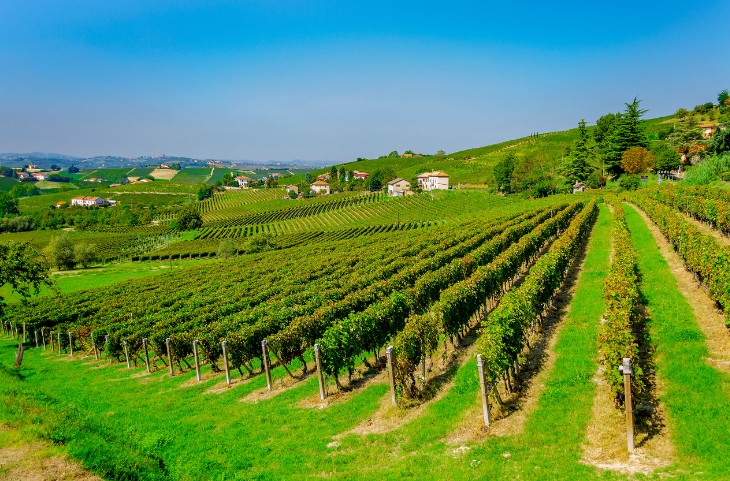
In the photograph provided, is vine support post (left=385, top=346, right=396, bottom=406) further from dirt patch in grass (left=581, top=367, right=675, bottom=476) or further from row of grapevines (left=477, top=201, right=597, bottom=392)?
dirt patch in grass (left=581, top=367, right=675, bottom=476)

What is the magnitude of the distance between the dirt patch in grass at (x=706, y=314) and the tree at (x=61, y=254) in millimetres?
97149

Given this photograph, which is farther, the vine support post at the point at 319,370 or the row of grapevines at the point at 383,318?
the row of grapevines at the point at 383,318

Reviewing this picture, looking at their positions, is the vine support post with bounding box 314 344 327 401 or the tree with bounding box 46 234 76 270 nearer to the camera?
the vine support post with bounding box 314 344 327 401

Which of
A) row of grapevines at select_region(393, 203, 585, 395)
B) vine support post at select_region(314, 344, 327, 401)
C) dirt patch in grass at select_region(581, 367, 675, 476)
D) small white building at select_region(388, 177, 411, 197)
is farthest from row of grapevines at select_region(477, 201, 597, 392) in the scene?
small white building at select_region(388, 177, 411, 197)

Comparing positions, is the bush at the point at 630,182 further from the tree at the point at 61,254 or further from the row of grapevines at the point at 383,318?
the tree at the point at 61,254

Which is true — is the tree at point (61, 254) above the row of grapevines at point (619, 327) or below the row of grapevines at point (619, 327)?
below

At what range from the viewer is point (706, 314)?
15.2 metres

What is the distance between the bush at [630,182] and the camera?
69.3 metres

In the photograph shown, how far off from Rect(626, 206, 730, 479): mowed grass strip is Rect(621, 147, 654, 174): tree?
67939mm

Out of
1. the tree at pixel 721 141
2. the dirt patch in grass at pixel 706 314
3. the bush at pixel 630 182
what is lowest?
the dirt patch in grass at pixel 706 314

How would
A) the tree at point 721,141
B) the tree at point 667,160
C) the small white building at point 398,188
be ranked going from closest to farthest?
the tree at point 721,141
the tree at point 667,160
the small white building at point 398,188

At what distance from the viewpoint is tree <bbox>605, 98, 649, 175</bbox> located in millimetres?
80875

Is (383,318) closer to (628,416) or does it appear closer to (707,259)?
(628,416)

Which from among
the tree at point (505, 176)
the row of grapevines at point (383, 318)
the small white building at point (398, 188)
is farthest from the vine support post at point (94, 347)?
the small white building at point (398, 188)
